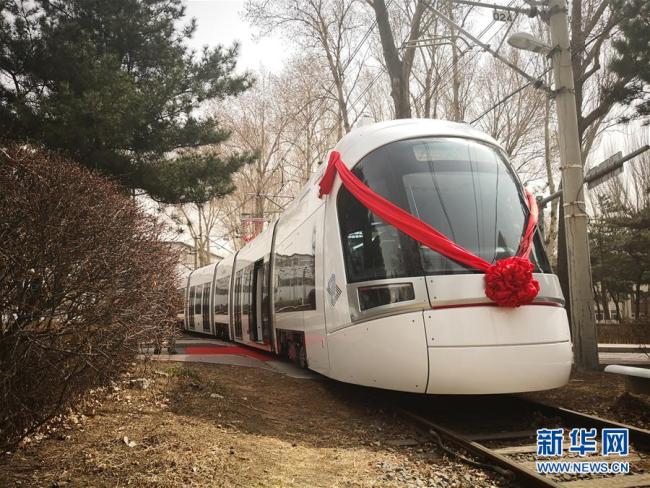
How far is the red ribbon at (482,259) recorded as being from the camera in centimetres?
566

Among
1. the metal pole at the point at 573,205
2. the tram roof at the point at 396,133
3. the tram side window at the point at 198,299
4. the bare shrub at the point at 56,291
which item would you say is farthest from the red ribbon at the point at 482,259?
the tram side window at the point at 198,299

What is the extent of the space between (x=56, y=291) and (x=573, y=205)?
7893 millimetres

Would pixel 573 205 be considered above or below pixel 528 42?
below

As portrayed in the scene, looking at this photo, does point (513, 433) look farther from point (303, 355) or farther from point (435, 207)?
point (303, 355)

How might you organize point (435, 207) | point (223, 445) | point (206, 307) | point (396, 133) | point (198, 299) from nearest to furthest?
point (223, 445) → point (435, 207) → point (396, 133) → point (206, 307) → point (198, 299)

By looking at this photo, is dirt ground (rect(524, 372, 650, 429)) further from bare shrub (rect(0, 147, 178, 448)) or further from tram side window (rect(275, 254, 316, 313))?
bare shrub (rect(0, 147, 178, 448))

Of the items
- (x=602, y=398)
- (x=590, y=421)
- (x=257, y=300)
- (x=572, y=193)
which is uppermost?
(x=572, y=193)

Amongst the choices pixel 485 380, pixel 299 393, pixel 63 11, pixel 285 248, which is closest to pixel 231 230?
pixel 63 11

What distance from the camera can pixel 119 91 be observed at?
463 inches

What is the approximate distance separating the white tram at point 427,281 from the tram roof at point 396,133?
2 centimetres

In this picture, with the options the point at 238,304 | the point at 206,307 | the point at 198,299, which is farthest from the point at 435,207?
the point at 198,299

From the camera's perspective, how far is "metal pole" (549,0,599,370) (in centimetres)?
909

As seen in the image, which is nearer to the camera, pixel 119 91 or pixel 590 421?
pixel 590 421

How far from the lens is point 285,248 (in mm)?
10531
